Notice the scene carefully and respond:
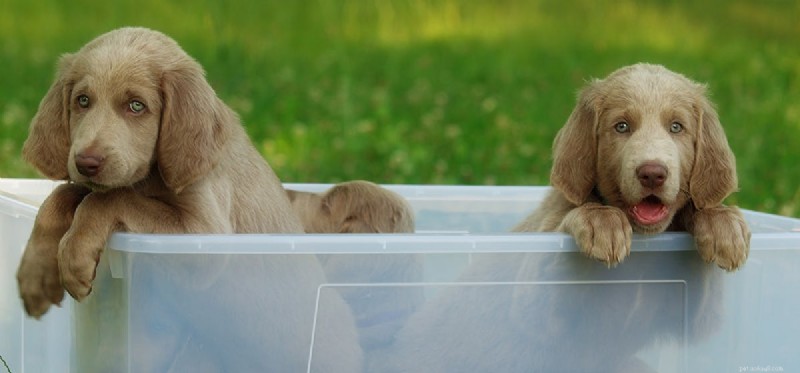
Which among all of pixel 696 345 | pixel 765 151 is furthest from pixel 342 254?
pixel 765 151

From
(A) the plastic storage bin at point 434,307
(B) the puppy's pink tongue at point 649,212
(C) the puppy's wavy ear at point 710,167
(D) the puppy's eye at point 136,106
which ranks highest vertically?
(D) the puppy's eye at point 136,106

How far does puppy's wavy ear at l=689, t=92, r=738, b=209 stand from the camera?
12.8 feet

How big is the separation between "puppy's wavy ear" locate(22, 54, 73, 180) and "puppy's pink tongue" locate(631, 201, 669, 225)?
66.9 inches

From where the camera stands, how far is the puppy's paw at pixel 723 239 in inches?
146

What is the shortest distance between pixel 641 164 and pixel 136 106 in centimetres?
147

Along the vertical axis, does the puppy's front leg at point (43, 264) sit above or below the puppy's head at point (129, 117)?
below

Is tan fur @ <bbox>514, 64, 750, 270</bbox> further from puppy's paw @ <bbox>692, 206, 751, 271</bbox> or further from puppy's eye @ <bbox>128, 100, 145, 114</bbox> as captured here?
puppy's eye @ <bbox>128, 100, 145, 114</bbox>

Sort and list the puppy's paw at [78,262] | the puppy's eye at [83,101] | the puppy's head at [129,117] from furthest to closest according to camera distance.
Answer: the puppy's eye at [83,101] → the puppy's head at [129,117] → the puppy's paw at [78,262]

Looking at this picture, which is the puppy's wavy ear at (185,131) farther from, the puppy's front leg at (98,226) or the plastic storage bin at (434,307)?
the plastic storage bin at (434,307)

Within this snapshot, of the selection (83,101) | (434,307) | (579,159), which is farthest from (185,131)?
(579,159)

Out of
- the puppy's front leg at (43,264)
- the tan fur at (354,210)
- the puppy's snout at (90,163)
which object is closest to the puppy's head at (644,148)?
the tan fur at (354,210)

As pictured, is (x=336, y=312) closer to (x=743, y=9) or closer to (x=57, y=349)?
(x=57, y=349)

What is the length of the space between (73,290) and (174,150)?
1.68 feet

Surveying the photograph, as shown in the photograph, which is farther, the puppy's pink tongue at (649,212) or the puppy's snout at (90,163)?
the puppy's pink tongue at (649,212)
